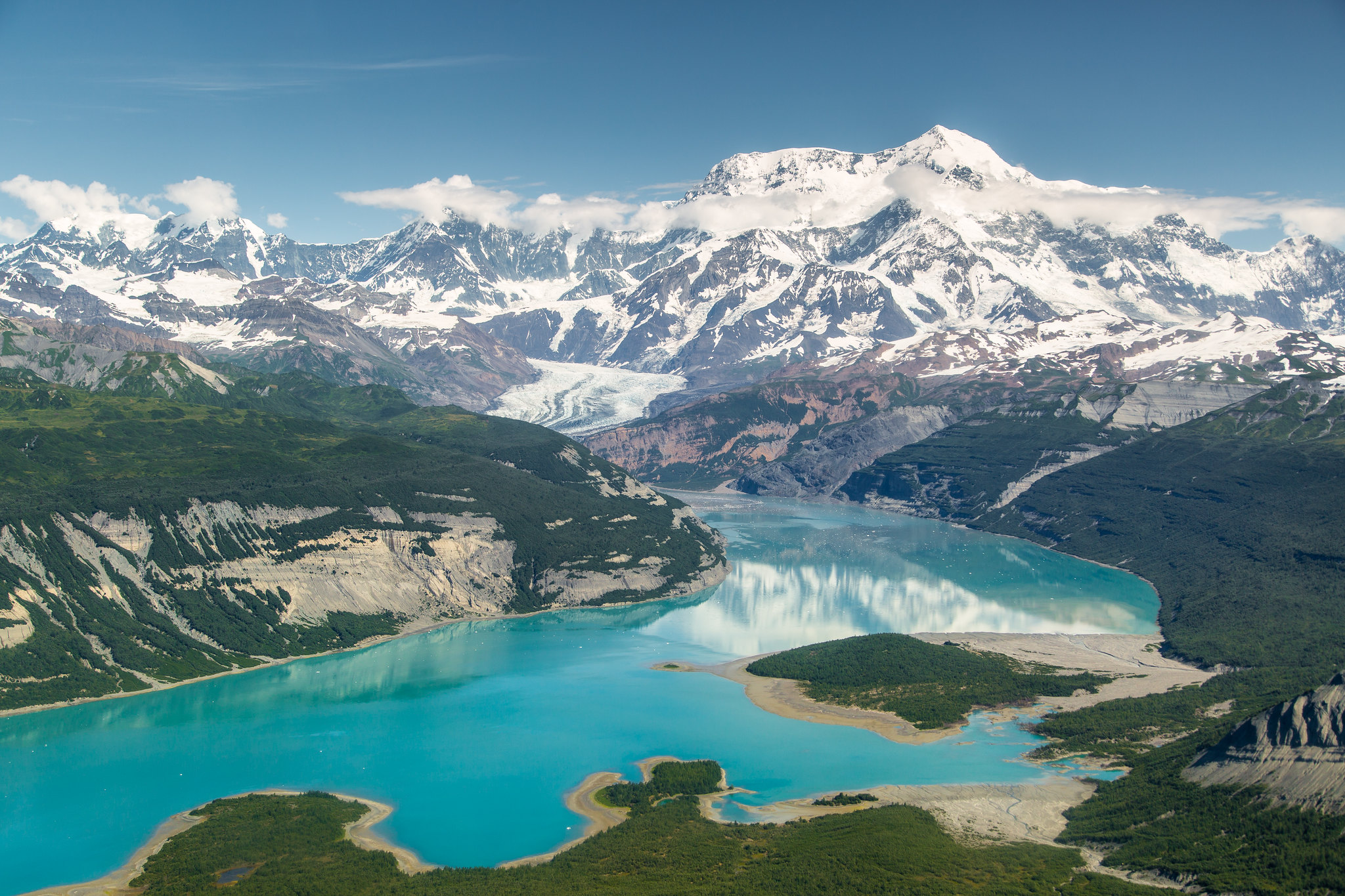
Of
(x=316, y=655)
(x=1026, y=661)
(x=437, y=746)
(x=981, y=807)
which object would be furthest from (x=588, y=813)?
(x=1026, y=661)

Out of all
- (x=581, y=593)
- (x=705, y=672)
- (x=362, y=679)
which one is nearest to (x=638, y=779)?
(x=705, y=672)

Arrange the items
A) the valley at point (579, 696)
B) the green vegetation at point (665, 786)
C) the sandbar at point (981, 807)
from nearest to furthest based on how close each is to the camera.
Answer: the valley at point (579, 696), the sandbar at point (981, 807), the green vegetation at point (665, 786)

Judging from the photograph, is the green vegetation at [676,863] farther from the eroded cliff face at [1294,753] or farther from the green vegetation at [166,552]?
the green vegetation at [166,552]

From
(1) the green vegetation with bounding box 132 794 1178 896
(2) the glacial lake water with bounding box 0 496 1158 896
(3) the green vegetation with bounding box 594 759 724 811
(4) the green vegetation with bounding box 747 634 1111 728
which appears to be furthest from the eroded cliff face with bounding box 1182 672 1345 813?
(3) the green vegetation with bounding box 594 759 724 811

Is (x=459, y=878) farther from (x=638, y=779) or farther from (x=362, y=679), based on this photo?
(x=362, y=679)

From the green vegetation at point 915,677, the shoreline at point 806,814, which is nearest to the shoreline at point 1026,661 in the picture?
the green vegetation at point 915,677

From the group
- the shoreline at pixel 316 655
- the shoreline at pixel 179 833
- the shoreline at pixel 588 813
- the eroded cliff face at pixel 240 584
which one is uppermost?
the eroded cliff face at pixel 240 584

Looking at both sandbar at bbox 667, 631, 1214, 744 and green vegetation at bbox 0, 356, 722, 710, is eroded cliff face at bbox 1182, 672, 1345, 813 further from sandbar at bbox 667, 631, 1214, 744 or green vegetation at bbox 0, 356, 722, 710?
green vegetation at bbox 0, 356, 722, 710

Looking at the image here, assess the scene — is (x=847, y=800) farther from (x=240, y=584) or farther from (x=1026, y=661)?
(x=240, y=584)
